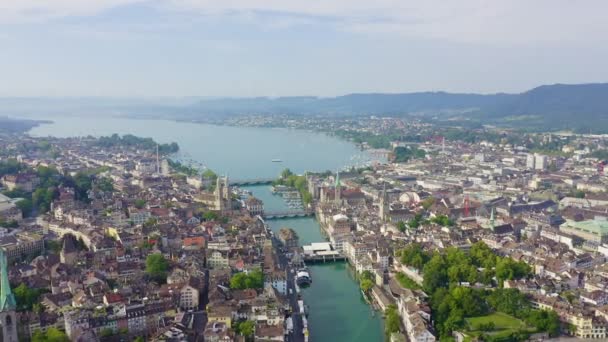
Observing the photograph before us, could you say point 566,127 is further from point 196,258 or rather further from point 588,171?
point 196,258

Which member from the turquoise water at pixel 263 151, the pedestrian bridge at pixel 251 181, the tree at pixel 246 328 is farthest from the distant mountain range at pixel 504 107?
the tree at pixel 246 328

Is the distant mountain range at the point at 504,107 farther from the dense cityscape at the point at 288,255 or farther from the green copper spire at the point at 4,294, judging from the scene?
the green copper spire at the point at 4,294

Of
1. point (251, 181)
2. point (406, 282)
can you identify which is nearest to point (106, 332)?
point (406, 282)

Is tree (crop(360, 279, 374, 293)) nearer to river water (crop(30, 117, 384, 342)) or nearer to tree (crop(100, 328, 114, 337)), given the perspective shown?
river water (crop(30, 117, 384, 342))

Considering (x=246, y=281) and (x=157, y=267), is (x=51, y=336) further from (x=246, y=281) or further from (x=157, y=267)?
(x=246, y=281)

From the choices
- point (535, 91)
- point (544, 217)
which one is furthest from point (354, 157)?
point (535, 91)

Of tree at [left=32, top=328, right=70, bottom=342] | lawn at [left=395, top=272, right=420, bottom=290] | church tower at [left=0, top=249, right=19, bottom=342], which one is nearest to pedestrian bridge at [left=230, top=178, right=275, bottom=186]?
lawn at [left=395, top=272, right=420, bottom=290]
